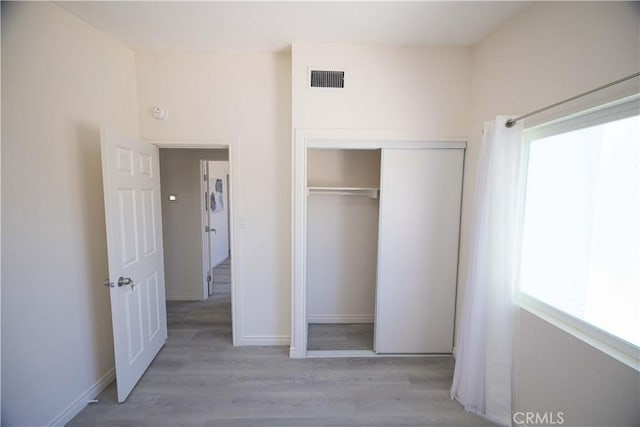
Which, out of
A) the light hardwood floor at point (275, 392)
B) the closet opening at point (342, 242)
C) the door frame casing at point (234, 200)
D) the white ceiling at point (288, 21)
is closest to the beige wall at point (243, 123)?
the door frame casing at point (234, 200)

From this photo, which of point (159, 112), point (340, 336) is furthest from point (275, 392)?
point (159, 112)

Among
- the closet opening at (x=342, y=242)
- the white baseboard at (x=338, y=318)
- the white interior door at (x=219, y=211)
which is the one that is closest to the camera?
the closet opening at (x=342, y=242)

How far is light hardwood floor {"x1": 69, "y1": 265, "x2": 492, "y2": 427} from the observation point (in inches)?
66.5

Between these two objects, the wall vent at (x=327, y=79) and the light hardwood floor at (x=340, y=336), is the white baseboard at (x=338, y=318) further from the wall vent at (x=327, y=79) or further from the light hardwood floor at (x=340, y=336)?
the wall vent at (x=327, y=79)

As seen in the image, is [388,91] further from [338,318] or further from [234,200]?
[338,318]

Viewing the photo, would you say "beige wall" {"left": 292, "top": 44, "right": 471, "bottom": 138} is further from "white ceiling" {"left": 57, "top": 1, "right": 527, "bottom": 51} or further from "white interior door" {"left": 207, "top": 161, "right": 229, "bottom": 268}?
"white interior door" {"left": 207, "top": 161, "right": 229, "bottom": 268}

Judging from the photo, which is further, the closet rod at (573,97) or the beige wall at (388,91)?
the beige wall at (388,91)

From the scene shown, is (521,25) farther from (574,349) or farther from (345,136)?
(574,349)

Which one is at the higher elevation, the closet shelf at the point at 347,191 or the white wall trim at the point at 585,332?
the closet shelf at the point at 347,191

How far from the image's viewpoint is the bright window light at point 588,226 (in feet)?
3.69

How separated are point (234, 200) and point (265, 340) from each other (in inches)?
55.7

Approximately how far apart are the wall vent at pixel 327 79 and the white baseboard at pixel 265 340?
7.81 feet

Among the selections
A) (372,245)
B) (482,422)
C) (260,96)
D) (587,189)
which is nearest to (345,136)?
(260,96)

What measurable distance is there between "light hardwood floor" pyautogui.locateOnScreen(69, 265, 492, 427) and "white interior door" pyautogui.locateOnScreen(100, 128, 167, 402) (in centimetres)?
20
